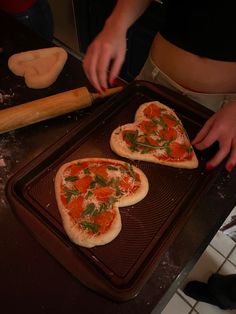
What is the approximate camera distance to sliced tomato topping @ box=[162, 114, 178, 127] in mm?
998

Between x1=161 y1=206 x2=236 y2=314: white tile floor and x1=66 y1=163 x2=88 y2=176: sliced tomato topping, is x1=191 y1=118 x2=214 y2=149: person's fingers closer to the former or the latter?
x1=66 y1=163 x2=88 y2=176: sliced tomato topping

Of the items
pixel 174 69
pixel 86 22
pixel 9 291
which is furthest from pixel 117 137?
pixel 86 22

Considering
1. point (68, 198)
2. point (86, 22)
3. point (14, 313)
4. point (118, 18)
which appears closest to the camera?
point (14, 313)

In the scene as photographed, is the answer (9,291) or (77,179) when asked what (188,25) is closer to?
(77,179)

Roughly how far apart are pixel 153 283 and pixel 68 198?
1.02ft

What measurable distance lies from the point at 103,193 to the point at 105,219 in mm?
77

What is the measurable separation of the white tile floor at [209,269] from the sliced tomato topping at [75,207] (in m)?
0.83

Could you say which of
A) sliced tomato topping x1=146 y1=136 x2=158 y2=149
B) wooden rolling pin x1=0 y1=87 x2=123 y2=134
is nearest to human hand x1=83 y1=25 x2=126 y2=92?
wooden rolling pin x1=0 y1=87 x2=123 y2=134

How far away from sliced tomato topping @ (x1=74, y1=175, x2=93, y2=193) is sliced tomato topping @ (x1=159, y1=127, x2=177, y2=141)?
11.1 inches

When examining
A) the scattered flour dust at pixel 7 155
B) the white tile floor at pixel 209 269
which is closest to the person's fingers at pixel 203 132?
the scattered flour dust at pixel 7 155

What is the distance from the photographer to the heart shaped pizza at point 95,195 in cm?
78

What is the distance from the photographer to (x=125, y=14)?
96 cm

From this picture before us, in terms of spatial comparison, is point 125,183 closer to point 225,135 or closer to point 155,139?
point 155,139

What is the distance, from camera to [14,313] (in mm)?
691
